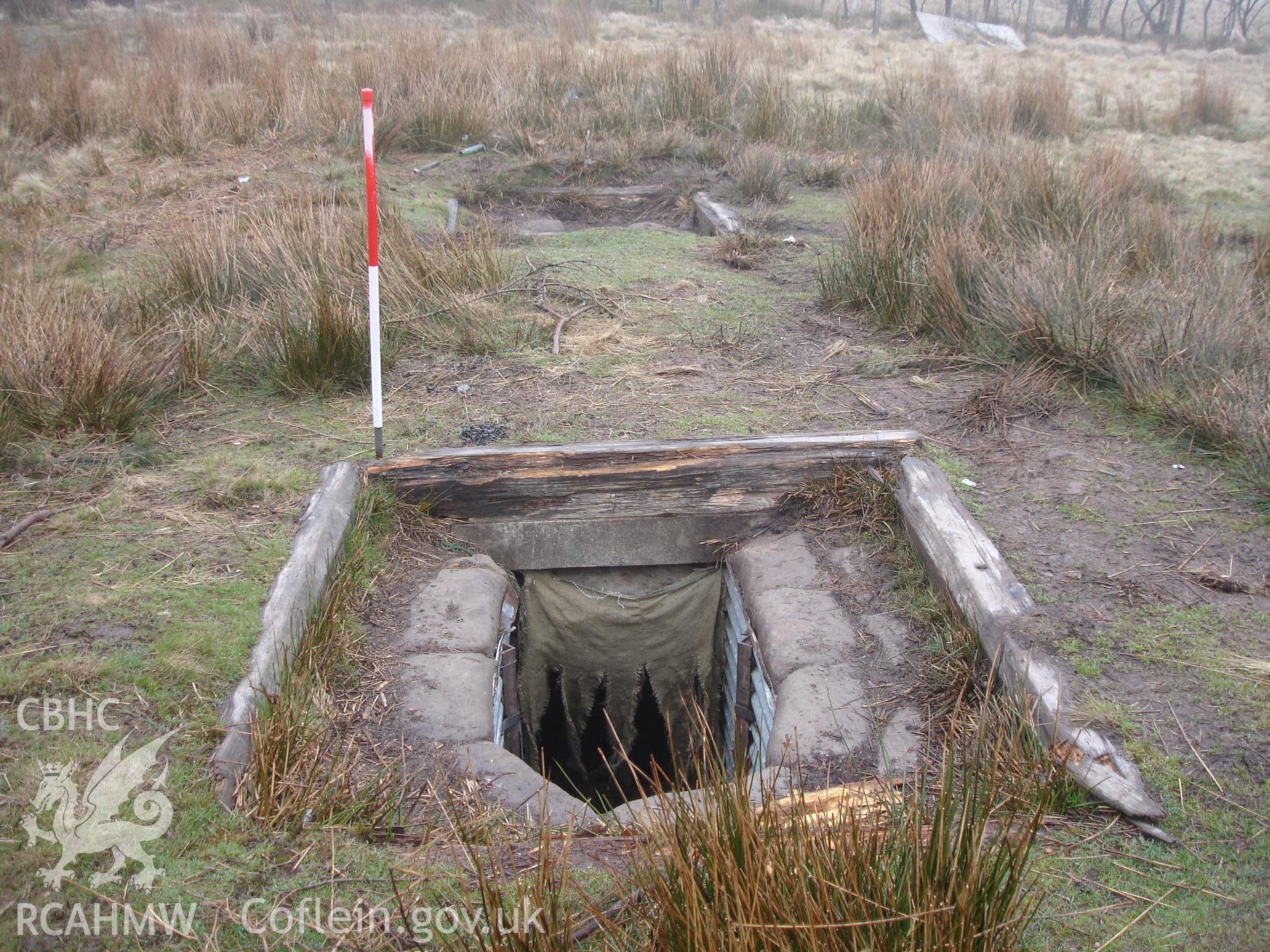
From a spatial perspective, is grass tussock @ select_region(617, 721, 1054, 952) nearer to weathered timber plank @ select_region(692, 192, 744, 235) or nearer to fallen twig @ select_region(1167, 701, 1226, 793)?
fallen twig @ select_region(1167, 701, 1226, 793)

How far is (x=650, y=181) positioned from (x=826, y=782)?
6544mm

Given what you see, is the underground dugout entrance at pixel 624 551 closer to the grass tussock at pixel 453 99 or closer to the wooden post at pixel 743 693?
the wooden post at pixel 743 693

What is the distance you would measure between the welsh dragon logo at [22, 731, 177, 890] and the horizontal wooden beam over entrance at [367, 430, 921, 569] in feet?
5.07

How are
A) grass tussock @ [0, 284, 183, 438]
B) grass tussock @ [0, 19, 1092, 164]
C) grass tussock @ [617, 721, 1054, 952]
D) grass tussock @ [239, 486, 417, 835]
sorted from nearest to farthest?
grass tussock @ [617, 721, 1054, 952] → grass tussock @ [239, 486, 417, 835] → grass tussock @ [0, 284, 183, 438] → grass tussock @ [0, 19, 1092, 164]

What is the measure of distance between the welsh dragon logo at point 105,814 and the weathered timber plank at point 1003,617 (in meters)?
1.91

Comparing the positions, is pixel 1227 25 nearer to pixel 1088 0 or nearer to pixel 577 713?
pixel 1088 0

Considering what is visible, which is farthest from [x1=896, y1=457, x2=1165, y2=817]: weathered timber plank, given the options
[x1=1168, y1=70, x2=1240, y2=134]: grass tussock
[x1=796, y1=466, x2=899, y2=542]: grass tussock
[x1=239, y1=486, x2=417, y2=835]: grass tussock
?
[x1=1168, y1=70, x2=1240, y2=134]: grass tussock

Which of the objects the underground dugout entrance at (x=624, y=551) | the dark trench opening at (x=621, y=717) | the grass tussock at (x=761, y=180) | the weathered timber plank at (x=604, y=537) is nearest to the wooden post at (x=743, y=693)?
the underground dugout entrance at (x=624, y=551)

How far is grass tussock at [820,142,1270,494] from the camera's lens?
380 centimetres

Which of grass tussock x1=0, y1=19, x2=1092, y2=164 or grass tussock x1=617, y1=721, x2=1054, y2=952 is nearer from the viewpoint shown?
grass tussock x1=617, y1=721, x2=1054, y2=952

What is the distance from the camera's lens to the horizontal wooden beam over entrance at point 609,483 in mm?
3564

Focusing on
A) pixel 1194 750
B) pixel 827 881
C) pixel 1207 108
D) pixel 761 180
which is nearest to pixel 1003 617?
pixel 1194 750

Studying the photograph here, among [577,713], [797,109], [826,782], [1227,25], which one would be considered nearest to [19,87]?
[797,109]

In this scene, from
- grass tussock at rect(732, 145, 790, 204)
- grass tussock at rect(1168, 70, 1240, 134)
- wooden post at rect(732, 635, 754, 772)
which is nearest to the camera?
wooden post at rect(732, 635, 754, 772)
